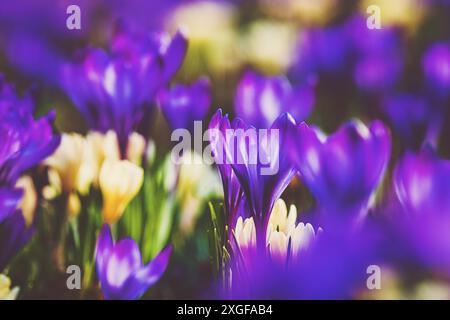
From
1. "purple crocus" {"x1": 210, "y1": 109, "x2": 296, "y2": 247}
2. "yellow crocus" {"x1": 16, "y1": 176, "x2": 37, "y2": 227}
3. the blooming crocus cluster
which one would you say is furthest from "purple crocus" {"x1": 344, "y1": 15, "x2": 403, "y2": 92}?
Answer: "yellow crocus" {"x1": 16, "y1": 176, "x2": 37, "y2": 227}

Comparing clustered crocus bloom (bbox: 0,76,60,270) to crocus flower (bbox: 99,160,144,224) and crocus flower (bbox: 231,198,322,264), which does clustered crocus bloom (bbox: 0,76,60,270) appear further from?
crocus flower (bbox: 231,198,322,264)

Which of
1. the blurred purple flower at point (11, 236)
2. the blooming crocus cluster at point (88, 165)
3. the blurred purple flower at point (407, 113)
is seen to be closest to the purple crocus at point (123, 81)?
the blooming crocus cluster at point (88, 165)

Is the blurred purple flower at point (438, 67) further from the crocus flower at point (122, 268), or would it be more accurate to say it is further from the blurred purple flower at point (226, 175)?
the crocus flower at point (122, 268)

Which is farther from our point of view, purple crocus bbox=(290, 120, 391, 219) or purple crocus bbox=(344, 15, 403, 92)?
purple crocus bbox=(344, 15, 403, 92)

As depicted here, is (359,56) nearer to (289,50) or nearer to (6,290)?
(289,50)

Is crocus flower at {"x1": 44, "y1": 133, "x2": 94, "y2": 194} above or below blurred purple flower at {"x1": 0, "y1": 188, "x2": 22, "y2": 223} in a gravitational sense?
above
